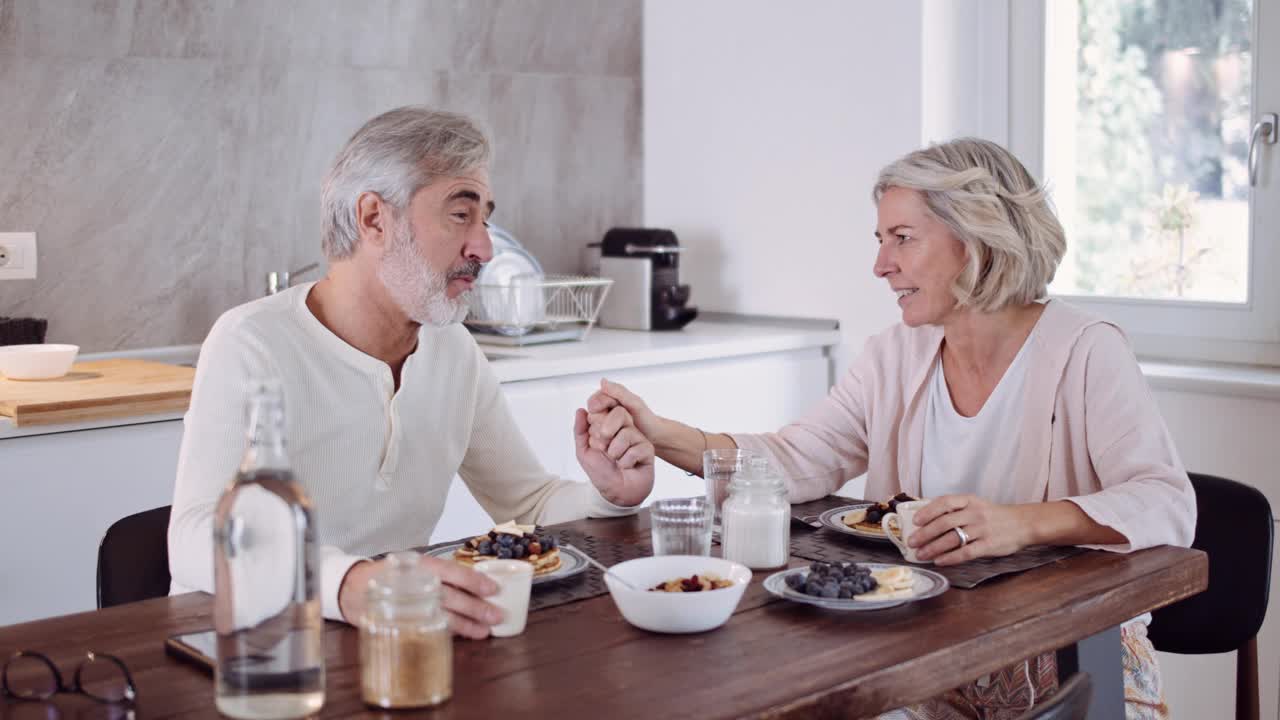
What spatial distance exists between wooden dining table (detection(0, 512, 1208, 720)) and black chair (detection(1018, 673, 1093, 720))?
199 millimetres

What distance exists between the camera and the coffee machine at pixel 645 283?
348 centimetres

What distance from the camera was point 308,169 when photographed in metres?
3.21

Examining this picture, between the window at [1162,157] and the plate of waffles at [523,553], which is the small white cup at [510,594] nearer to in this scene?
the plate of waffles at [523,553]

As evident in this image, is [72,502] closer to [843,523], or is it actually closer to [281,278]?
[281,278]

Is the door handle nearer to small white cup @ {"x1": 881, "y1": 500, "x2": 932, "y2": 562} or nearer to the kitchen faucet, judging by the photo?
small white cup @ {"x1": 881, "y1": 500, "x2": 932, "y2": 562}

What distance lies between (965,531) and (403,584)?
0.76m

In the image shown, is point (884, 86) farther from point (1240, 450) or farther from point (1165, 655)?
point (1165, 655)

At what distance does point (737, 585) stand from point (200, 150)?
83.2 inches

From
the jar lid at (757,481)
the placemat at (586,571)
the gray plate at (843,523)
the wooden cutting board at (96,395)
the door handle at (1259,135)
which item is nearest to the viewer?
the placemat at (586,571)

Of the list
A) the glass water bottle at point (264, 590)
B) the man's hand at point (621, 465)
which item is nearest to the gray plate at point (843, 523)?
the man's hand at point (621, 465)

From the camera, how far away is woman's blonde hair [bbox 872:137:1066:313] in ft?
6.57

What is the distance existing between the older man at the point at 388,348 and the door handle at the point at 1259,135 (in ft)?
5.68

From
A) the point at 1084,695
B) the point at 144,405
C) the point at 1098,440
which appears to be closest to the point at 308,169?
the point at 144,405

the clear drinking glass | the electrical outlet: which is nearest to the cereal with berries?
the clear drinking glass
